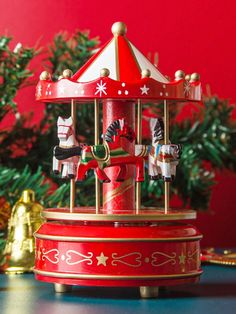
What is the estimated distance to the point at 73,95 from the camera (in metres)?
1.11

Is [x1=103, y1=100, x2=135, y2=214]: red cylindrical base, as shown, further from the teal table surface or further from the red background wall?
the red background wall

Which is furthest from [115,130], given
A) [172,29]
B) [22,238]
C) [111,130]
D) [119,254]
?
[172,29]

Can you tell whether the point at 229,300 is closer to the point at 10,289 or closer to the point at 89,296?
the point at 89,296

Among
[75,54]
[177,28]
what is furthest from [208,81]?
[75,54]

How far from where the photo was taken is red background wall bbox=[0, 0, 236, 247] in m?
1.76

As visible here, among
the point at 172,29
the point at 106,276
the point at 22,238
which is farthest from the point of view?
the point at 172,29

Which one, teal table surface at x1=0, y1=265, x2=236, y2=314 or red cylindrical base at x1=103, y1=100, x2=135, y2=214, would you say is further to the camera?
red cylindrical base at x1=103, y1=100, x2=135, y2=214

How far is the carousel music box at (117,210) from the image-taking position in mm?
1084

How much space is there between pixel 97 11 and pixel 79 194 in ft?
1.48

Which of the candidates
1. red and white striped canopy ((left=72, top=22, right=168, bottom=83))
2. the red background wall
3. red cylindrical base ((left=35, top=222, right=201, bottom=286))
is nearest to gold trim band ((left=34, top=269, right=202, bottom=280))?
red cylindrical base ((left=35, top=222, right=201, bottom=286))

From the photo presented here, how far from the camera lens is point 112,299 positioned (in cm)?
109

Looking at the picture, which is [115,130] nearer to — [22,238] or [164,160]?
[164,160]

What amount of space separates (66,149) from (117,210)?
10cm

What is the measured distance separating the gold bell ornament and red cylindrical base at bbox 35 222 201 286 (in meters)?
0.19
